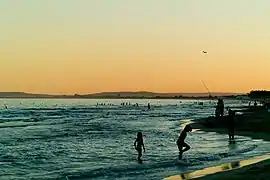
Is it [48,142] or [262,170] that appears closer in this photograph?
[262,170]

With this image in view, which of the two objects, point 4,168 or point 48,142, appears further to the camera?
point 48,142

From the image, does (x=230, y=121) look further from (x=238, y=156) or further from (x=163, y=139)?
(x=238, y=156)

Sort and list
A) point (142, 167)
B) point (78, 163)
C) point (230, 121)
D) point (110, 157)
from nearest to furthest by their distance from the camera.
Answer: point (142, 167), point (78, 163), point (110, 157), point (230, 121)

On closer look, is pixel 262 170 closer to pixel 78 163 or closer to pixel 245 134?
pixel 78 163

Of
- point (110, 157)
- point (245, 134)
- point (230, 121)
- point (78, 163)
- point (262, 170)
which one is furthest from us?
point (245, 134)

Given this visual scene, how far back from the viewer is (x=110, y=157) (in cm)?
2570

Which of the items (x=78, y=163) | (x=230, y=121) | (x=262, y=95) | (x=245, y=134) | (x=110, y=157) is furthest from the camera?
(x=262, y=95)

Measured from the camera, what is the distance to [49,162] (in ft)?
78.9

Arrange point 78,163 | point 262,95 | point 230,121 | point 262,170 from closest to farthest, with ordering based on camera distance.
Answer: point 262,170 → point 78,163 → point 230,121 → point 262,95

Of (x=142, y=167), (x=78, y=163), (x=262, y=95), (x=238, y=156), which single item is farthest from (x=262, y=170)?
(x=262, y=95)

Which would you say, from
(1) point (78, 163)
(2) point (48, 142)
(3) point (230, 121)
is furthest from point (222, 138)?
(1) point (78, 163)

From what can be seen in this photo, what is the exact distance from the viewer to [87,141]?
35656 mm

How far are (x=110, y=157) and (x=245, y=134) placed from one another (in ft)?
51.8

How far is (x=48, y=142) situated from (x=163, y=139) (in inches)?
312
